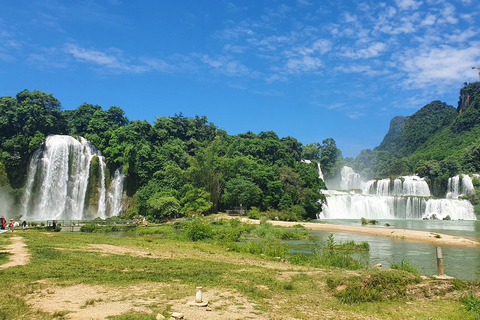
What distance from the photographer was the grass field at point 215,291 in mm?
7824

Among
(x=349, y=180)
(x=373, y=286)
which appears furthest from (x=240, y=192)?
(x=349, y=180)

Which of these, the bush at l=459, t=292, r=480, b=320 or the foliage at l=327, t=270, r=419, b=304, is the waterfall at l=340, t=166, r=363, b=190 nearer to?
the foliage at l=327, t=270, r=419, b=304

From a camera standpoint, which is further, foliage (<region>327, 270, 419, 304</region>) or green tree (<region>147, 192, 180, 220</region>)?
green tree (<region>147, 192, 180, 220</region>)

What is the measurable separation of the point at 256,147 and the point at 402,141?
78393 millimetres

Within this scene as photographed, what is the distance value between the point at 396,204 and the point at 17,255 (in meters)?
55.4

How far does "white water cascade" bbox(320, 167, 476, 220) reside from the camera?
53.0m

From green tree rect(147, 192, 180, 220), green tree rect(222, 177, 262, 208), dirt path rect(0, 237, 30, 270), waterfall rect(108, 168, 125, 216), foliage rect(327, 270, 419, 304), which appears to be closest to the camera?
foliage rect(327, 270, 419, 304)

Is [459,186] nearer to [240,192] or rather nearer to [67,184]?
[240,192]

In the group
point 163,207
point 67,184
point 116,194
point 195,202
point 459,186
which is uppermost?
point 459,186

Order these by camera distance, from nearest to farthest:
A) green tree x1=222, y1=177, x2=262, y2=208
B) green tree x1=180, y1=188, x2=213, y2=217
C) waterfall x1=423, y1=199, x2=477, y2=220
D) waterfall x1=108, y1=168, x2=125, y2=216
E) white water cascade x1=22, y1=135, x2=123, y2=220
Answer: green tree x1=180, y1=188, x2=213, y2=217 < white water cascade x1=22, y1=135, x2=123, y2=220 < green tree x1=222, y1=177, x2=262, y2=208 < waterfall x1=108, y1=168, x2=125, y2=216 < waterfall x1=423, y1=199, x2=477, y2=220

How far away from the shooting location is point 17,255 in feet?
44.9

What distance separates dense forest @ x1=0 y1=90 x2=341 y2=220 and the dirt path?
26.3 meters

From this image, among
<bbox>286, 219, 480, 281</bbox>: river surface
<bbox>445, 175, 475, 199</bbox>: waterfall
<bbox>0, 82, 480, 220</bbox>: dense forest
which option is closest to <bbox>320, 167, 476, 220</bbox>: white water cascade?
<bbox>445, 175, 475, 199</bbox>: waterfall

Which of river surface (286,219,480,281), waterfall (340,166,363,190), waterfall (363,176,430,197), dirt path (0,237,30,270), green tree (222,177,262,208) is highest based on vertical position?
waterfall (340,166,363,190)
